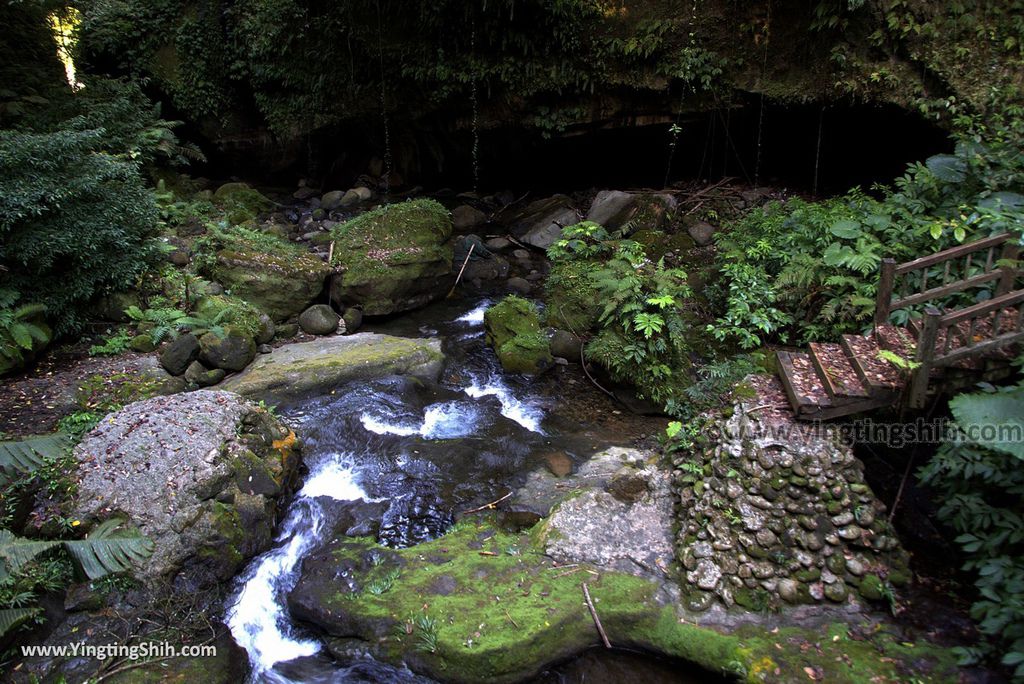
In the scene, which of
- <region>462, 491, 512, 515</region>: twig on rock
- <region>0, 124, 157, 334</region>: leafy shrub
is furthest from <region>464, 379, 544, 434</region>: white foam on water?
<region>0, 124, 157, 334</region>: leafy shrub

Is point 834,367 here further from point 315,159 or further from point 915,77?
point 315,159

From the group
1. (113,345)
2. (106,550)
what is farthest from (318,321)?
(106,550)

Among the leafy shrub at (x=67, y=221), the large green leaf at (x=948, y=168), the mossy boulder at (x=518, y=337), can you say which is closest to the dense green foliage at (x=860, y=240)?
the large green leaf at (x=948, y=168)

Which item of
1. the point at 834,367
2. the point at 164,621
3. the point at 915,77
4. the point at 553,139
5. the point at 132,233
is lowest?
the point at 164,621

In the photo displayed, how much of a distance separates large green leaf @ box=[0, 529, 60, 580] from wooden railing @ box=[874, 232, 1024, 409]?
7.80 m

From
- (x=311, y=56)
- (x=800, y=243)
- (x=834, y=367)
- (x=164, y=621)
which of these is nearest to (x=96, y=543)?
(x=164, y=621)

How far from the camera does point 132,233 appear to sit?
372 inches

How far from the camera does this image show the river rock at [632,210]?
12.4 m

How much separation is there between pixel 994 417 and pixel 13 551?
768 centimetres

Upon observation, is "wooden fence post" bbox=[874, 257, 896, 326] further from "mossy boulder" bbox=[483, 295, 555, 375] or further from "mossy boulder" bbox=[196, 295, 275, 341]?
"mossy boulder" bbox=[196, 295, 275, 341]

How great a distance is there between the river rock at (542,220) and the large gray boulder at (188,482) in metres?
8.40

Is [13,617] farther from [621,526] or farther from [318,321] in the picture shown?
[318,321]

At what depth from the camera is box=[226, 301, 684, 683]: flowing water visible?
209 inches

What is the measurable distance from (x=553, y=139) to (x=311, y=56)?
263 inches
